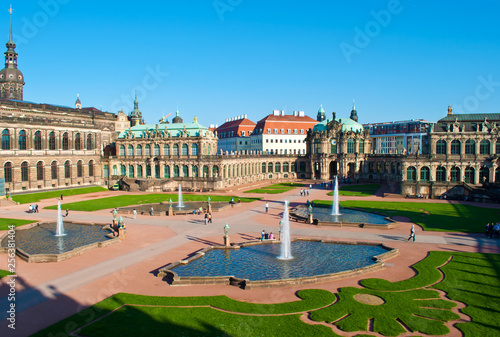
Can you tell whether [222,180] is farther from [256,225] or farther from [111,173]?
[256,225]

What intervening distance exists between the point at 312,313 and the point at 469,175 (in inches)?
2918

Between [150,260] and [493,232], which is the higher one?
[493,232]

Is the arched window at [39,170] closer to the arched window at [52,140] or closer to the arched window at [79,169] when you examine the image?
the arched window at [52,140]

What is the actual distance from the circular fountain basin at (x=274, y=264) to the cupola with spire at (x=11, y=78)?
97.3 m

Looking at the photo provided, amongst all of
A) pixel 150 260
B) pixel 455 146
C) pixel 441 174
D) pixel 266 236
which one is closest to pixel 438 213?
pixel 441 174

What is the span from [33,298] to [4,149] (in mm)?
66001

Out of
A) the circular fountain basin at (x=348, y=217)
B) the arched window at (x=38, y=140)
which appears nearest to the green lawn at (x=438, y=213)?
the circular fountain basin at (x=348, y=217)

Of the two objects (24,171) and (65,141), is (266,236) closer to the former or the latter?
(24,171)

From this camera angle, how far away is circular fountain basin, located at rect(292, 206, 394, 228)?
51644 mm

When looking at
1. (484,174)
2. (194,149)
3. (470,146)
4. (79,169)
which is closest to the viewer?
(484,174)

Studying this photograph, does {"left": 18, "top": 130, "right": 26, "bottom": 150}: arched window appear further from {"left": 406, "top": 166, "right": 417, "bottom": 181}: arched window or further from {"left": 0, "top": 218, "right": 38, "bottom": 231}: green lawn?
{"left": 406, "top": 166, "right": 417, "bottom": 181}: arched window

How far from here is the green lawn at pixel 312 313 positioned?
21.6 metres

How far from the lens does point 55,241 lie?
141 feet

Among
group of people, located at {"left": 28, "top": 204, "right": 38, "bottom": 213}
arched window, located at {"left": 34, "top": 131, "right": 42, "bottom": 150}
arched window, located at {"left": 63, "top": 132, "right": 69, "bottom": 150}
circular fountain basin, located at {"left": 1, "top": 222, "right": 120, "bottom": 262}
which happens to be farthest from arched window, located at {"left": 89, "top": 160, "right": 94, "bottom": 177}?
circular fountain basin, located at {"left": 1, "top": 222, "right": 120, "bottom": 262}
